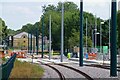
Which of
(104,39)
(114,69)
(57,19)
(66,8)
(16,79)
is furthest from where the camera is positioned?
(66,8)

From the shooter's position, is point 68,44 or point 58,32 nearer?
point 68,44

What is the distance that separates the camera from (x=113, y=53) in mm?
23859

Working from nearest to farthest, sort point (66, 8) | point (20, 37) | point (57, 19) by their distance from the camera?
point (57, 19) < point (66, 8) < point (20, 37)

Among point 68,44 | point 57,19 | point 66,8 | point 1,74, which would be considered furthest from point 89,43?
point 1,74

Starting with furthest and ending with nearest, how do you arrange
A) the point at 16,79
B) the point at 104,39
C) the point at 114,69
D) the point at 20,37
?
the point at 20,37 → the point at 104,39 → the point at 114,69 → the point at 16,79

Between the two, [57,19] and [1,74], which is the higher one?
[57,19]

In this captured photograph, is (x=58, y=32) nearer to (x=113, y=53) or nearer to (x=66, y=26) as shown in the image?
(x=66, y=26)

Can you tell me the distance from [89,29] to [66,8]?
148 feet

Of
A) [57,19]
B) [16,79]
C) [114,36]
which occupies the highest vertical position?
[57,19]

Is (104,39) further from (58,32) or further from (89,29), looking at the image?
(58,32)

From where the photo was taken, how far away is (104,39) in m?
119

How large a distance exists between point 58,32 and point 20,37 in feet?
220

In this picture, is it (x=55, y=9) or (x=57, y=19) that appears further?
(x=55, y=9)

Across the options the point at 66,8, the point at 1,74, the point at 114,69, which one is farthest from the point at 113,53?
the point at 66,8
